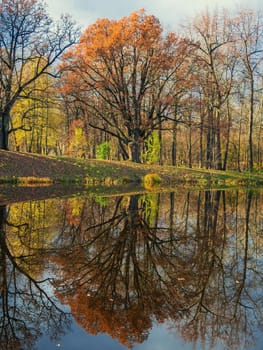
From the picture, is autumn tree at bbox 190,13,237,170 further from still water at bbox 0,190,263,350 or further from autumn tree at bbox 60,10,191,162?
still water at bbox 0,190,263,350

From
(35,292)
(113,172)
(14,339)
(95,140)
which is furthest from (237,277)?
(95,140)

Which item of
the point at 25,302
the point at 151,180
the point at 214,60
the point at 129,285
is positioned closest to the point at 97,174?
the point at 151,180

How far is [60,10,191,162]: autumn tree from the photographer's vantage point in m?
28.6

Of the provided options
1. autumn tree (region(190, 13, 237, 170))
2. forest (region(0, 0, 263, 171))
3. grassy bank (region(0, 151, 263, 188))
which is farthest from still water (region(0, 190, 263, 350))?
autumn tree (region(190, 13, 237, 170))

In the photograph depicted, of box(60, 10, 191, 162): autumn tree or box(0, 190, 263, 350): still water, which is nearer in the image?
box(0, 190, 263, 350): still water

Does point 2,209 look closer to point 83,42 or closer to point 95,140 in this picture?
point 83,42

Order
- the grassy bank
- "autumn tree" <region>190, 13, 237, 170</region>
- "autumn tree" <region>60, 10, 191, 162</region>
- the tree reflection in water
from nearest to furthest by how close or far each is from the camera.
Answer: the tree reflection in water < the grassy bank < "autumn tree" <region>60, 10, 191, 162</region> < "autumn tree" <region>190, 13, 237, 170</region>

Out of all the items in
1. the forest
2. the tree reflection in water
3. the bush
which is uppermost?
the forest

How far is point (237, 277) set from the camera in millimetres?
5996

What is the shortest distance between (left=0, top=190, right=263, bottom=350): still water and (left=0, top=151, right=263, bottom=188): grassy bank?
13.9 metres

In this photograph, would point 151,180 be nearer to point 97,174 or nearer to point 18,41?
point 97,174

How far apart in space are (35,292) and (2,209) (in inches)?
287

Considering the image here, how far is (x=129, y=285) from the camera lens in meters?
5.48

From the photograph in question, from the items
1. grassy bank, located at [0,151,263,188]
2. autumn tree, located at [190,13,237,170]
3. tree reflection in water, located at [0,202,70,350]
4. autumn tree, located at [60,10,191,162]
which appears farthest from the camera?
autumn tree, located at [190,13,237,170]
